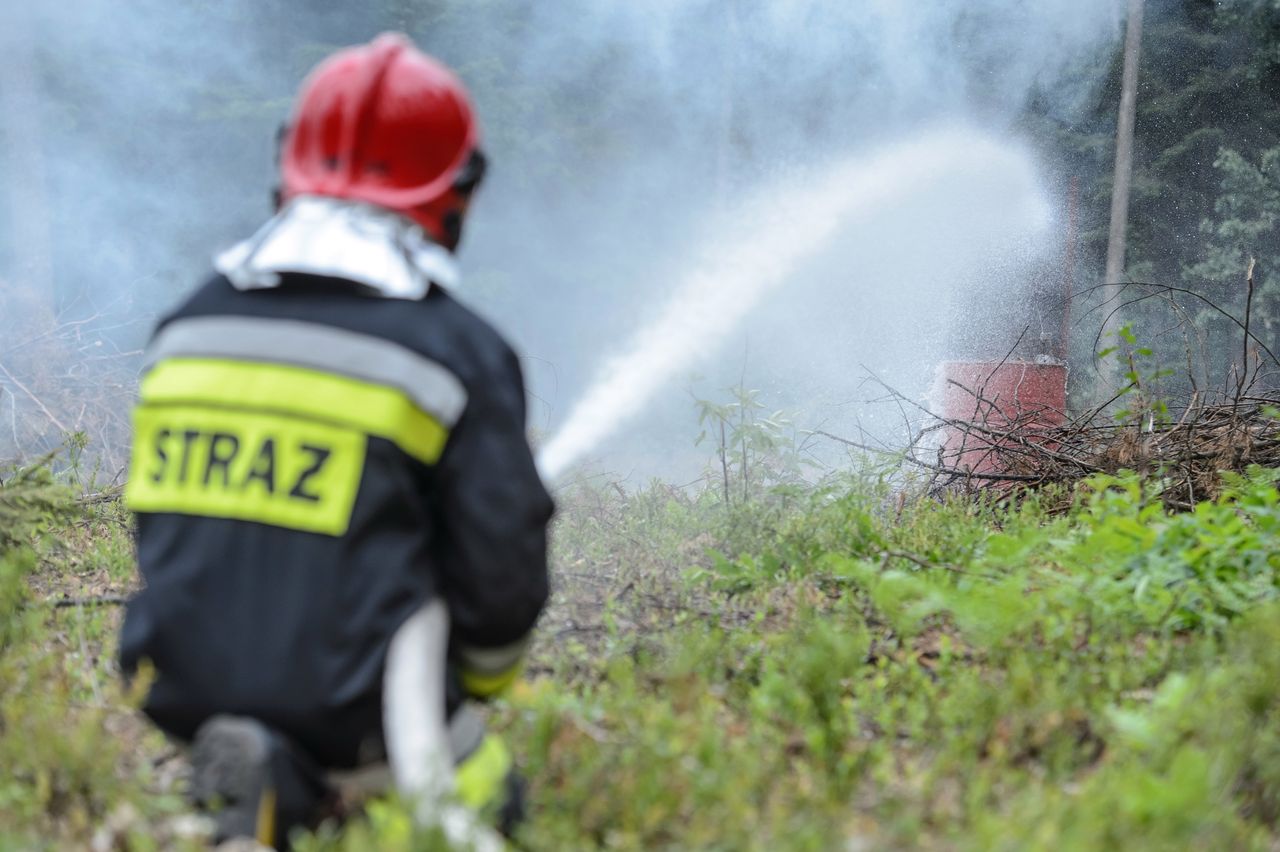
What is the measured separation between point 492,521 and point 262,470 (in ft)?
1.35

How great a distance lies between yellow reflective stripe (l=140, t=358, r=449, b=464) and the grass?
624 mm

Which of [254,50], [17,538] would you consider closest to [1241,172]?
[254,50]

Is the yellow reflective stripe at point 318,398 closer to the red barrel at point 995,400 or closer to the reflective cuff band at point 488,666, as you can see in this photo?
the reflective cuff band at point 488,666

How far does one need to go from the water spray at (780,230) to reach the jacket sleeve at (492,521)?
8257 millimetres

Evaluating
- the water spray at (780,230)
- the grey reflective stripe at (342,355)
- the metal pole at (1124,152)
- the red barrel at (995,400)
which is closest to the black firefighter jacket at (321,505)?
the grey reflective stripe at (342,355)

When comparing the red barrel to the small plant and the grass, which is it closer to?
the small plant

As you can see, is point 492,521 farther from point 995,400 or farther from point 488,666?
point 995,400

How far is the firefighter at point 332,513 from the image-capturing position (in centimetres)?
206

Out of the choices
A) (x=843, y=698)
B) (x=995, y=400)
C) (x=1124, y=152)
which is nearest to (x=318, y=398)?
(x=843, y=698)

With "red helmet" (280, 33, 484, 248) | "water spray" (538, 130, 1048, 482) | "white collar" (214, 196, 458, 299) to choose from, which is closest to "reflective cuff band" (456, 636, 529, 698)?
"white collar" (214, 196, 458, 299)

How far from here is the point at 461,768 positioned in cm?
220

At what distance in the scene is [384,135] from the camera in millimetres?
2297

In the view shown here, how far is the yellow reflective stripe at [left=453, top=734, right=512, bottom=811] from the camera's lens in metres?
2.05

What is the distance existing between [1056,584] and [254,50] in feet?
43.4
